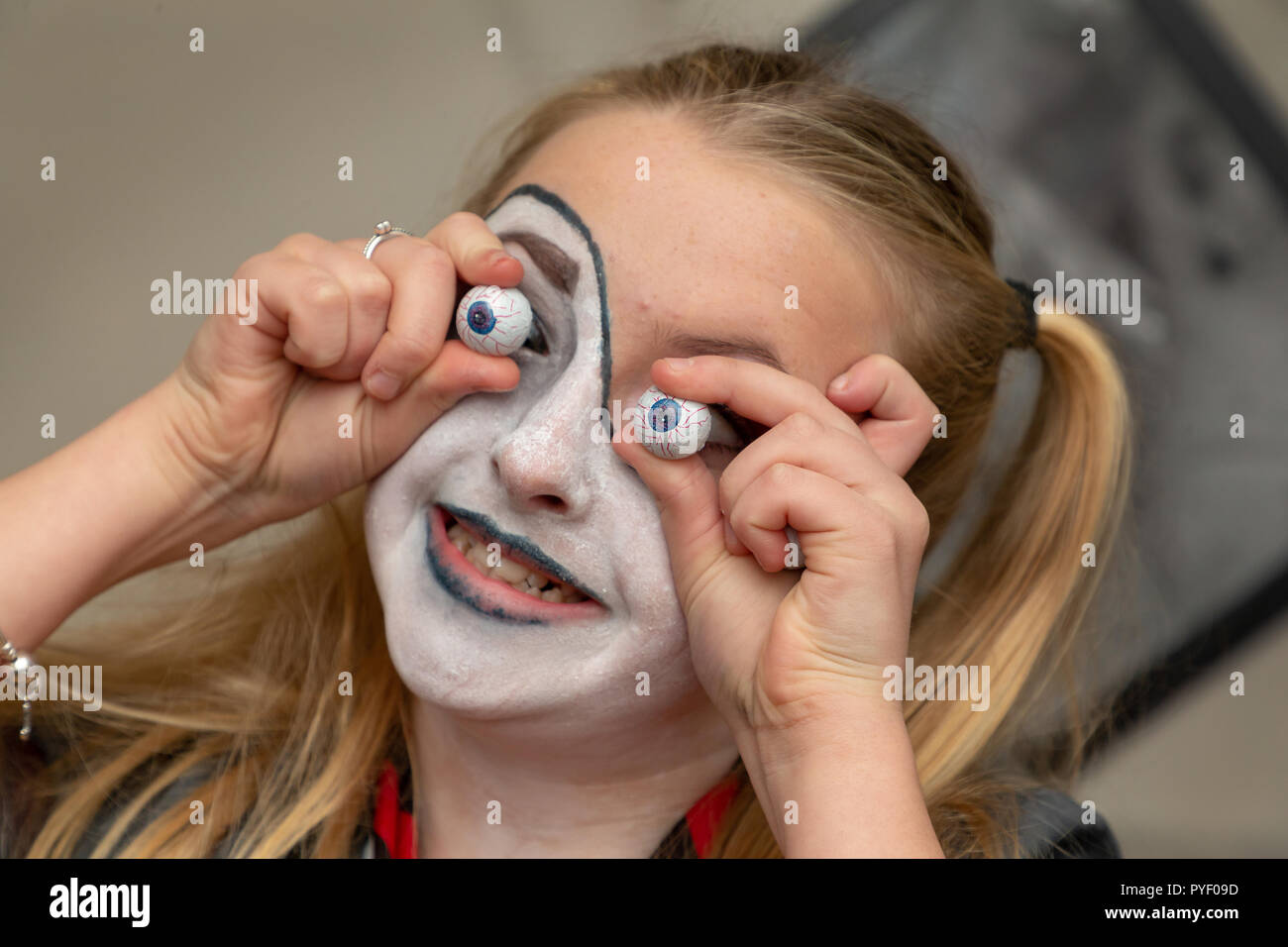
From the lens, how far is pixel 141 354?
76.0 inches

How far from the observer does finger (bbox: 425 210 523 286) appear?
101cm

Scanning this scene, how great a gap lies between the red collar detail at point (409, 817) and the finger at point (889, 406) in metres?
0.36

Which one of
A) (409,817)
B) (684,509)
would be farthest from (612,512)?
(409,817)

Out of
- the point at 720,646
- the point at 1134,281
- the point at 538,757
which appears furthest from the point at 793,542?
the point at 1134,281

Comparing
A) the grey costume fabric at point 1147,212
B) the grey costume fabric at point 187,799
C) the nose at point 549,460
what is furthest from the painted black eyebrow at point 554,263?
the grey costume fabric at point 1147,212

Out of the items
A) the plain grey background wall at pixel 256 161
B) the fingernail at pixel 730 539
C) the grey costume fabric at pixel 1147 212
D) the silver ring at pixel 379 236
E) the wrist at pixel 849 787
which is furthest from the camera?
the plain grey background wall at pixel 256 161

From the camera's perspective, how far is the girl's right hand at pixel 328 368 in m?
1.01

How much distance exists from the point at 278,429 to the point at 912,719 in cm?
69

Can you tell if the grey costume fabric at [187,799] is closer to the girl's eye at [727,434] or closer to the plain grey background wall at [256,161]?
the girl's eye at [727,434]

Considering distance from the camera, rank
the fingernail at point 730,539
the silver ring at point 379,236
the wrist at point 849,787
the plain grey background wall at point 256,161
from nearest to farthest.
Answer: the wrist at point 849,787
the fingernail at point 730,539
the silver ring at point 379,236
the plain grey background wall at point 256,161

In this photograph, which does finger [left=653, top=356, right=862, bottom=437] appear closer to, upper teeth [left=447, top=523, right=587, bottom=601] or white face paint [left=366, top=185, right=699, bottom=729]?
white face paint [left=366, top=185, right=699, bottom=729]

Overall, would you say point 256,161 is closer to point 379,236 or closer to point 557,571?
point 379,236

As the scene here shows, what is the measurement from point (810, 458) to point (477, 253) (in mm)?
334
